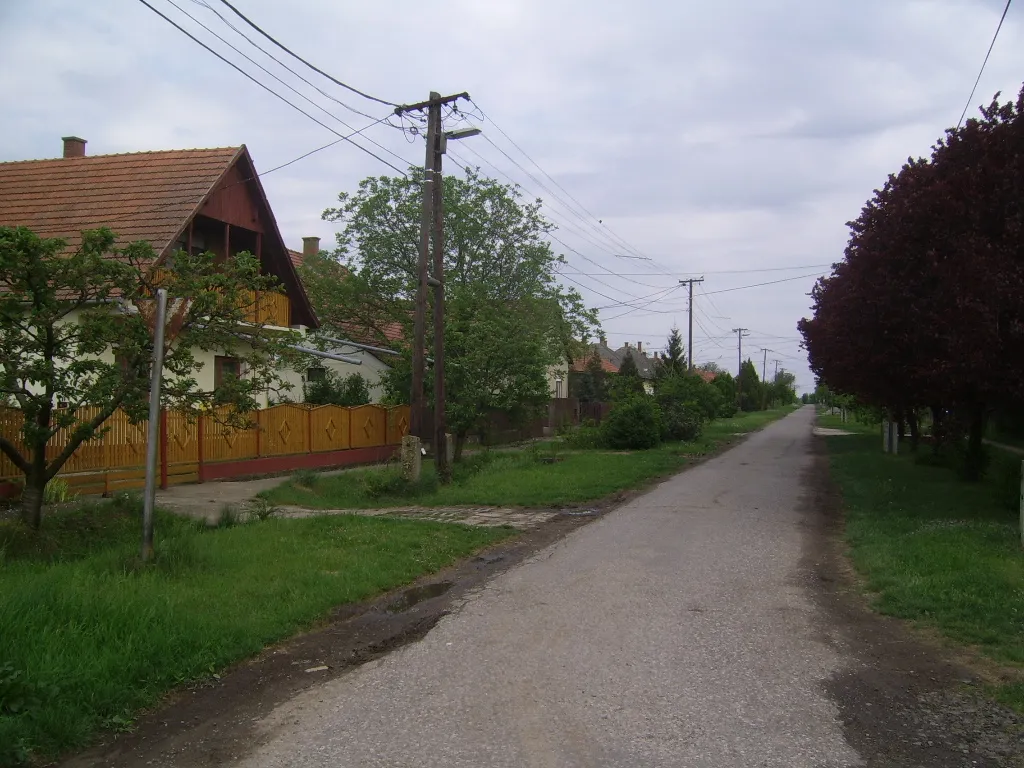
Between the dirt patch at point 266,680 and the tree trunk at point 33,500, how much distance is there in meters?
3.68

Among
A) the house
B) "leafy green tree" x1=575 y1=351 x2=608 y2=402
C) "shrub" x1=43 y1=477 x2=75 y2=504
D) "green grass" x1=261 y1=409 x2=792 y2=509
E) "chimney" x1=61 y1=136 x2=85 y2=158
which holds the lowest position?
"green grass" x1=261 y1=409 x2=792 y2=509

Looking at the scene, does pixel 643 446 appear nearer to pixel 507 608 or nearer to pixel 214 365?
pixel 214 365

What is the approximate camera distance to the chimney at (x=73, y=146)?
23.5m

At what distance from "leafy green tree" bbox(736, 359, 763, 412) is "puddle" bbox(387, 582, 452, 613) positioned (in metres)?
83.5

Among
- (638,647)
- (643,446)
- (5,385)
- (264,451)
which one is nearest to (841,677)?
(638,647)

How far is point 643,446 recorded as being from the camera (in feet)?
93.0

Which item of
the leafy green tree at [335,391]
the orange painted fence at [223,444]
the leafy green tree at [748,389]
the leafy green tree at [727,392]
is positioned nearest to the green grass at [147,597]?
the orange painted fence at [223,444]

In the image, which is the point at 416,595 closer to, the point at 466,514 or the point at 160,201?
the point at 466,514

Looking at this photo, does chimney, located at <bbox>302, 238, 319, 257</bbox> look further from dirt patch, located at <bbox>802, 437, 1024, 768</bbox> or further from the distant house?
dirt patch, located at <bbox>802, 437, 1024, 768</bbox>

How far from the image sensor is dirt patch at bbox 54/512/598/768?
14.6 ft

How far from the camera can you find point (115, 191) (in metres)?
19.3

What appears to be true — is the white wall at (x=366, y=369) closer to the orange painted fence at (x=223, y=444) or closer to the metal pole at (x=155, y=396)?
the orange painted fence at (x=223, y=444)

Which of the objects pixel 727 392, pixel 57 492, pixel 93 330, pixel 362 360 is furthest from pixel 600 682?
pixel 727 392

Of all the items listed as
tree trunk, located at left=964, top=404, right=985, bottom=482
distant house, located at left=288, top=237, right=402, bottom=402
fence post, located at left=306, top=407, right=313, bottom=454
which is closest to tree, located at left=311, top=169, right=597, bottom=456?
distant house, located at left=288, top=237, right=402, bottom=402
